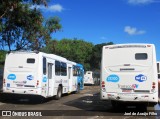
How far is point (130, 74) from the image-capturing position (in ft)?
52.6

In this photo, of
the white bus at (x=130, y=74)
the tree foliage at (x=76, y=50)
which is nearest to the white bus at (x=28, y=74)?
the white bus at (x=130, y=74)

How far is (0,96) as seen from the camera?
76.9ft

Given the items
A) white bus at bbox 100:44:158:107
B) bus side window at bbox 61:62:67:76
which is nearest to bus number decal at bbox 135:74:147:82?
white bus at bbox 100:44:158:107

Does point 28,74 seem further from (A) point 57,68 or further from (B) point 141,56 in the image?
(B) point 141,56

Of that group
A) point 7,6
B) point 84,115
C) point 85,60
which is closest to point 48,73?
point 7,6

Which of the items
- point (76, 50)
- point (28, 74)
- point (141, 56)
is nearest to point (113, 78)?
point (141, 56)

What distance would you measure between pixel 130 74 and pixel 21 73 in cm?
652

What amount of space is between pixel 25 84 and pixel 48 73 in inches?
64.4

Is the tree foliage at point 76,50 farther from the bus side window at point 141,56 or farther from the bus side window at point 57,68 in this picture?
the bus side window at point 141,56

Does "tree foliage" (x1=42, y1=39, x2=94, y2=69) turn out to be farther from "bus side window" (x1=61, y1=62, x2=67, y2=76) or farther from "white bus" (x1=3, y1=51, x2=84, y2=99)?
"white bus" (x1=3, y1=51, x2=84, y2=99)

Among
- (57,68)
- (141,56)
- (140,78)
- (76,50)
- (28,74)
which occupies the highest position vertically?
(76,50)

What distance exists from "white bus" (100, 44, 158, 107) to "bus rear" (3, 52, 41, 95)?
14.7 ft

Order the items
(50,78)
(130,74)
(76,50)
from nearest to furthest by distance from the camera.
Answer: (130,74), (50,78), (76,50)

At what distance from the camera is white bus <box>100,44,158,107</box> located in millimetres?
15711
